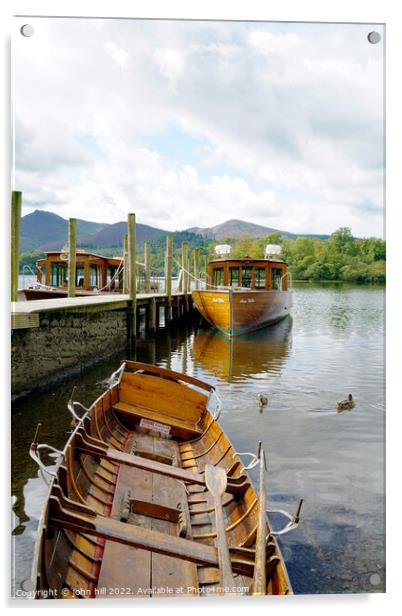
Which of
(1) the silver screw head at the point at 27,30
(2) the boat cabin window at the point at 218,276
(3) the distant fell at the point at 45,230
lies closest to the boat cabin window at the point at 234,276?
(2) the boat cabin window at the point at 218,276

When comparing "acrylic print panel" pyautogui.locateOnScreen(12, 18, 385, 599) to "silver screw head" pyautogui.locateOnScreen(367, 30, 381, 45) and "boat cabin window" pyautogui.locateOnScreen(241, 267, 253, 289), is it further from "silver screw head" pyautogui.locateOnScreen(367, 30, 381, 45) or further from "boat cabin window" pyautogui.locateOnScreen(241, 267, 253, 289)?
"boat cabin window" pyautogui.locateOnScreen(241, 267, 253, 289)

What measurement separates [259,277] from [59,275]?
21.9ft

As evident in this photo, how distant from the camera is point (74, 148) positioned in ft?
14.6

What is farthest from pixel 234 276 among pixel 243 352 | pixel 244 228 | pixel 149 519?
pixel 149 519

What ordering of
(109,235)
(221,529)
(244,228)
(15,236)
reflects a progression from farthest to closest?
(244,228), (109,235), (15,236), (221,529)

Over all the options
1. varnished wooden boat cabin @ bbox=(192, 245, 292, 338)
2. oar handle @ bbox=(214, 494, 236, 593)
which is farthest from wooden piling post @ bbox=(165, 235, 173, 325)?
oar handle @ bbox=(214, 494, 236, 593)

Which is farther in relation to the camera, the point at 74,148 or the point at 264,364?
the point at 264,364

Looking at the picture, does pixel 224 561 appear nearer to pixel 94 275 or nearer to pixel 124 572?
pixel 124 572

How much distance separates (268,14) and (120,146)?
5.78ft

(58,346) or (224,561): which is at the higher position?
(58,346)

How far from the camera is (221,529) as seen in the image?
8.43 feet
